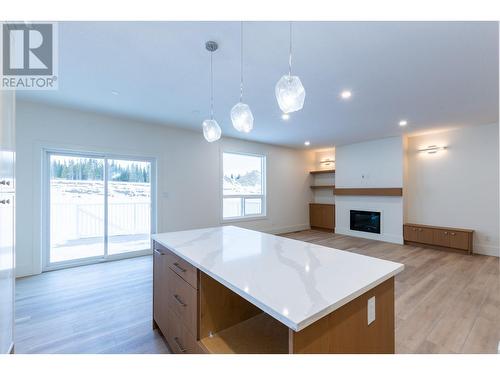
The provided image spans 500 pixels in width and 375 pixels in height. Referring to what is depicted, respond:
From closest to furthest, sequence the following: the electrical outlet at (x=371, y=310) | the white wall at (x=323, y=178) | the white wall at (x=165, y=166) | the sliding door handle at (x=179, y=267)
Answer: the electrical outlet at (x=371, y=310), the sliding door handle at (x=179, y=267), the white wall at (x=165, y=166), the white wall at (x=323, y=178)

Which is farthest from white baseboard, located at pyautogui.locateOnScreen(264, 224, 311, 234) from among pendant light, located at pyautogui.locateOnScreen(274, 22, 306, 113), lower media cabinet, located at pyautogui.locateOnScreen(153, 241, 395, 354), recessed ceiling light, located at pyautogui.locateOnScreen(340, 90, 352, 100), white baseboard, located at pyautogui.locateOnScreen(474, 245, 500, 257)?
pendant light, located at pyautogui.locateOnScreen(274, 22, 306, 113)

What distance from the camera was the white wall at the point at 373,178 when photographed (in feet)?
16.8

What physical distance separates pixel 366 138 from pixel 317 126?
5.91ft

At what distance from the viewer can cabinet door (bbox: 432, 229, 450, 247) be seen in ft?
14.5

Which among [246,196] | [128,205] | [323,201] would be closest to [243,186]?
[246,196]

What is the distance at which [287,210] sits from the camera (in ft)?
21.4

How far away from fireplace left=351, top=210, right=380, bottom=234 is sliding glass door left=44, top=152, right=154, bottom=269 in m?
5.11

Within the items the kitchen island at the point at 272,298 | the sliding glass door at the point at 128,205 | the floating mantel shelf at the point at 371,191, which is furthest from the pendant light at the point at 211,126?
the floating mantel shelf at the point at 371,191

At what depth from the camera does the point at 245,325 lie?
1.40 metres

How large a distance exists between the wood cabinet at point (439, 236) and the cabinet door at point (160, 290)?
531 cm

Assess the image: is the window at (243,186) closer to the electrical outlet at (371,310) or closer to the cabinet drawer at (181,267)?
the cabinet drawer at (181,267)

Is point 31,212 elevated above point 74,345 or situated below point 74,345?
above
